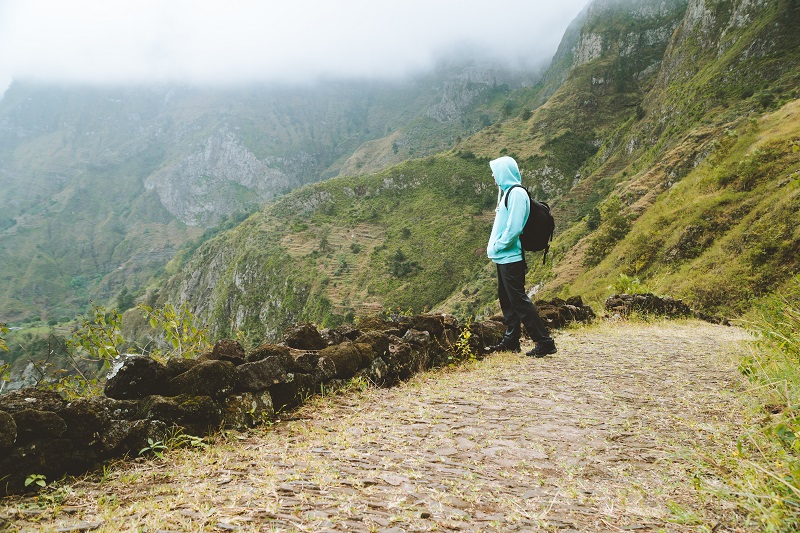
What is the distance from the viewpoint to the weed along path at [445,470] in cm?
218

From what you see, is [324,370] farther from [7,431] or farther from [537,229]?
[537,229]

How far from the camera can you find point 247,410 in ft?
12.8

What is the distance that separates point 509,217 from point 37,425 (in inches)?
231

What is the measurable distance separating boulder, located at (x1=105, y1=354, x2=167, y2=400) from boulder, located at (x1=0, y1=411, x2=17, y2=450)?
3.03 feet

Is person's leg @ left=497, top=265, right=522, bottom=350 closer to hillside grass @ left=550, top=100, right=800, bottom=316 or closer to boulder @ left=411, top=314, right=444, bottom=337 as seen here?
boulder @ left=411, top=314, right=444, bottom=337

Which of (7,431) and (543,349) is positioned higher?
(7,431)

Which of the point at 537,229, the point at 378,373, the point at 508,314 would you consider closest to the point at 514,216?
the point at 537,229

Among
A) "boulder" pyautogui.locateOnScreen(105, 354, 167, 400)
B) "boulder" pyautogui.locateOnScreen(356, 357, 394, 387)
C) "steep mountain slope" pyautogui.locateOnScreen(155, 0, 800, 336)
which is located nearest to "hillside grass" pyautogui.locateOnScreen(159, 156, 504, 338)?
"steep mountain slope" pyautogui.locateOnScreen(155, 0, 800, 336)

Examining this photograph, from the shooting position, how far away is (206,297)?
116 m

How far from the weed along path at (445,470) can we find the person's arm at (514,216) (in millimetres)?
2349

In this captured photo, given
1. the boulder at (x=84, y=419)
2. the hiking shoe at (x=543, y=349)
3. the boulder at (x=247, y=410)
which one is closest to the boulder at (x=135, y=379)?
the boulder at (x=84, y=419)

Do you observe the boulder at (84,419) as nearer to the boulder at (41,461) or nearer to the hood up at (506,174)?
the boulder at (41,461)

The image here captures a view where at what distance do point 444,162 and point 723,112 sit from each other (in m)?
67.0

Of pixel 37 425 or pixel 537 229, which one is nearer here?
pixel 37 425
